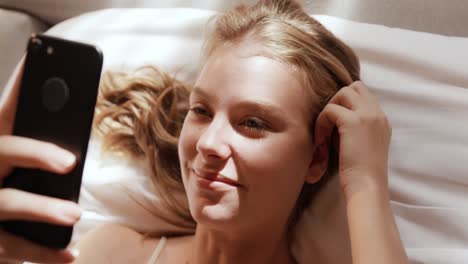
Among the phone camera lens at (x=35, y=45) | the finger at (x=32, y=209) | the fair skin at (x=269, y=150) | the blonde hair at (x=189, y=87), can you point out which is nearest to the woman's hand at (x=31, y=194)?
the finger at (x=32, y=209)

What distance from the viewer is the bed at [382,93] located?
1.00m

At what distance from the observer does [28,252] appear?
0.71 meters

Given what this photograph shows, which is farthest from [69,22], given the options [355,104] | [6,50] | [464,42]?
[464,42]

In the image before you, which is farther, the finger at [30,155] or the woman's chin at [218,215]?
the woman's chin at [218,215]

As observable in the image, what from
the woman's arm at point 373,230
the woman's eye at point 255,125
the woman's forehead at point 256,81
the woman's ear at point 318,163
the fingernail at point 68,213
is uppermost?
the woman's forehead at point 256,81

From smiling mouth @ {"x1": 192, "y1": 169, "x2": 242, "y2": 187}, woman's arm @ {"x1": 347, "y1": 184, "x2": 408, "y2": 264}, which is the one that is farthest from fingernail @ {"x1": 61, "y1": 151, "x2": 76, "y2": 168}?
woman's arm @ {"x1": 347, "y1": 184, "x2": 408, "y2": 264}

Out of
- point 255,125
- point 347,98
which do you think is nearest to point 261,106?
point 255,125

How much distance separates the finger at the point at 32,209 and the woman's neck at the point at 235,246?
0.32 metres

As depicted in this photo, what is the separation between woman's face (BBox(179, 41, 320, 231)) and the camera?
0.82 m

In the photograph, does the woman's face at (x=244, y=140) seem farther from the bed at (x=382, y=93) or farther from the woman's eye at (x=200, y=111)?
the bed at (x=382, y=93)

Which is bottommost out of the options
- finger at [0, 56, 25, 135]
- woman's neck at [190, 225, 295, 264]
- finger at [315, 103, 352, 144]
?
woman's neck at [190, 225, 295, 264]

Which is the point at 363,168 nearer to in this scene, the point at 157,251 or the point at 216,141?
the point at 216,141

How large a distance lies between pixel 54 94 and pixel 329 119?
16.3 inches

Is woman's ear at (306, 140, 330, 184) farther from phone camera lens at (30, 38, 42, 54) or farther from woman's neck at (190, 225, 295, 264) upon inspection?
phone camera lens at (30, 38, 42, 54)
